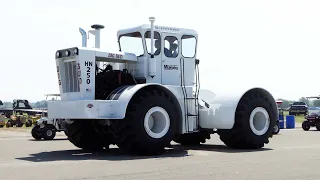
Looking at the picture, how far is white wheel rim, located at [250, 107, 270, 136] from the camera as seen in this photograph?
15.3m

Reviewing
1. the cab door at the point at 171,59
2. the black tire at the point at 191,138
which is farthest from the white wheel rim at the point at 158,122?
the black tire at the point at 191,138

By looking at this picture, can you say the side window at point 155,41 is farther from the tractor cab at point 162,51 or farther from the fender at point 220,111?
the fender at point 220,111

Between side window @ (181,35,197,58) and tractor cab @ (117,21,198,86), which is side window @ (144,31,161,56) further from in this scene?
side window @ (181,35,197,58)

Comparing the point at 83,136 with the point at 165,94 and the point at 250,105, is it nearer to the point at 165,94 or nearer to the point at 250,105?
the point at 165,94

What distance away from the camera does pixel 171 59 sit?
582 inches

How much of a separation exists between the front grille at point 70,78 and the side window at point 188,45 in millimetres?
3400

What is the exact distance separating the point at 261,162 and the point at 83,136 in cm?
530

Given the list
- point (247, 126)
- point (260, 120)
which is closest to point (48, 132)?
point (260, 120)

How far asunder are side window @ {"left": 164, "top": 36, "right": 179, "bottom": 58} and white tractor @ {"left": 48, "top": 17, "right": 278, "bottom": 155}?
29 millimetres

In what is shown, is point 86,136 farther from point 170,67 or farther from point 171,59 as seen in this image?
point 171,59

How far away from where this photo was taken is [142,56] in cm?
1446

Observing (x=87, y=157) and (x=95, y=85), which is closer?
(x=87, y=157)

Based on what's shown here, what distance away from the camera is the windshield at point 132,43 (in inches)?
574

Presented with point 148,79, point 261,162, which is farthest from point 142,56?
point 261,162
